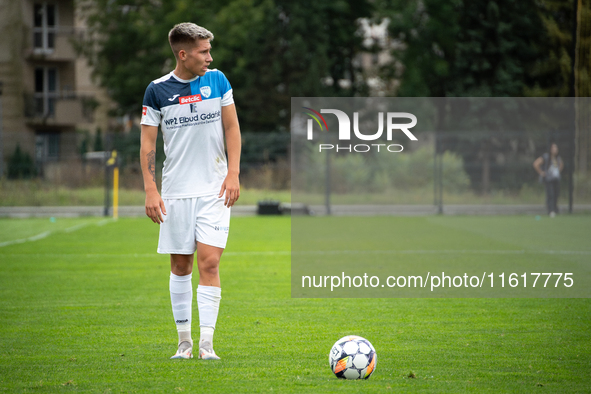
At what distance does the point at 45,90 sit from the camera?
37.6 meters

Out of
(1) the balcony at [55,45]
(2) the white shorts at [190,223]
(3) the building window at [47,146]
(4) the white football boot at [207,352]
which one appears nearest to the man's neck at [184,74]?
(2) the white shorts at [190,223]

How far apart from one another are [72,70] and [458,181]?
2358 centimetres

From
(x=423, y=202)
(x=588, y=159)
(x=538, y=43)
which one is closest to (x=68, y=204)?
(x=423, y=202)

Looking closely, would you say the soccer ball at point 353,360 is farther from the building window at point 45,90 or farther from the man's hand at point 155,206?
the building window at point 45,90

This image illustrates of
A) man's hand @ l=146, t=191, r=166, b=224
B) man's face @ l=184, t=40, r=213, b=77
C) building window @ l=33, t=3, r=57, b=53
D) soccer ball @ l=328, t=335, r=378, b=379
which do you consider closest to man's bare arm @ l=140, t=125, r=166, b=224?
man's hand @ l=146, t=191, r=166, b=224

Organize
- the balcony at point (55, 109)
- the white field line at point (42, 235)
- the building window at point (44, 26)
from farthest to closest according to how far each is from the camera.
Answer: the building window at point (44, 26), the balcony at point (55, 109), the white field line at point (42, 235)

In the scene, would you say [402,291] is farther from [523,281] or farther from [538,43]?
[538,43]

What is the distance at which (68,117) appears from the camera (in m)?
36.7

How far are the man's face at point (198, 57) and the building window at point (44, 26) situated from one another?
34888 mm

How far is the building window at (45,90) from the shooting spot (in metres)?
36.9

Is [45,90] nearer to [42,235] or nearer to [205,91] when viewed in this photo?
[42,235]

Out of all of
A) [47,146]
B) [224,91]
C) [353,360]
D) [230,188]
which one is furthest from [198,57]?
[47,146]

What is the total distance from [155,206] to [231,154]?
0.60 m

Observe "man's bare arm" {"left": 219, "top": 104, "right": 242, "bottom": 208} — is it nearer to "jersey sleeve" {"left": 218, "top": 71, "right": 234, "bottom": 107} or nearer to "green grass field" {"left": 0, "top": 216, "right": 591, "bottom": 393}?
"jersey sleeve" {"left": 218, "top": 71, "right": 234, "bottom": 107}
